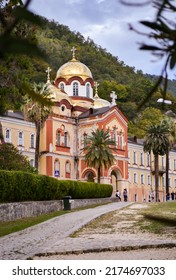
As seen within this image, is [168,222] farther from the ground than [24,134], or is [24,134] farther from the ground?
[24,134]

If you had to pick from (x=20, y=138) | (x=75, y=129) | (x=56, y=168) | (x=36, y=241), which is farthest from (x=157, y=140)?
(x=36, y=241)

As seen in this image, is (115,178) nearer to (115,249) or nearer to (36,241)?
(36,241)

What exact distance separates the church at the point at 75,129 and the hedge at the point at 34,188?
60.2ft

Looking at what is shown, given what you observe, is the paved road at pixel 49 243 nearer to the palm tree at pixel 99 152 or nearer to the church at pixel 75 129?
the palm tree at pixel 99 152

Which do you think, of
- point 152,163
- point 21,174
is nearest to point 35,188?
point 21,174

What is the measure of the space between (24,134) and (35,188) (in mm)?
31053

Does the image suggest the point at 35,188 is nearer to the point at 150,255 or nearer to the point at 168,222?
the point at 150,255

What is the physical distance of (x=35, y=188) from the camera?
32.0 metres

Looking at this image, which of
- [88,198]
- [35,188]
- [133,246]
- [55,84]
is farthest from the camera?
[55,84]

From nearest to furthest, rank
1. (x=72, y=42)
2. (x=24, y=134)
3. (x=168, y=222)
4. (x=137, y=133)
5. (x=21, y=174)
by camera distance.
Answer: (x=168, y=222), (x=21, y=174), (x=24, y=134), (x=137, y=133), (x=72, y=42)

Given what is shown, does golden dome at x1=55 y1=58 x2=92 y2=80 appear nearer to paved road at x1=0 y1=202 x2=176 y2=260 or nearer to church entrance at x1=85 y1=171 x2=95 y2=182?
church entrance at x1=85 y1=171 x2=95 y2=182

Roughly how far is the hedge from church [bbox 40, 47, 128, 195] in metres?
18.4

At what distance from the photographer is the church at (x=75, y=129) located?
63.4m

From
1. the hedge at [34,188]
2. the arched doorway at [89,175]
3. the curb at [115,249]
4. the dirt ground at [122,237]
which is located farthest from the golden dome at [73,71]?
the curb at [115,249]
